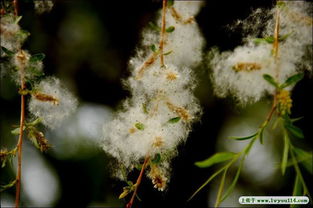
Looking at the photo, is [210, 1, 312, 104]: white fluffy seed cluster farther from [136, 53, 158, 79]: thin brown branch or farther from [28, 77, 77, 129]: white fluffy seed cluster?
[28, 77, 77, 129]: white fluffy seed cluster

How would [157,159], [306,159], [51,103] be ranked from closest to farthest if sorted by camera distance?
[306,159] → [157,159] → [51,103]

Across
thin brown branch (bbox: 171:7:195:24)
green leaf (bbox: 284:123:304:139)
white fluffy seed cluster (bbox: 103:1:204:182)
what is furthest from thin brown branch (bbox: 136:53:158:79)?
green leaf (bbox: 284:123:304:139)

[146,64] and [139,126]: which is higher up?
[146,64]

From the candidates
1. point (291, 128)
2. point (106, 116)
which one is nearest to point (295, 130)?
point (291, 128)

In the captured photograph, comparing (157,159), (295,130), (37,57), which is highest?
(37,57)

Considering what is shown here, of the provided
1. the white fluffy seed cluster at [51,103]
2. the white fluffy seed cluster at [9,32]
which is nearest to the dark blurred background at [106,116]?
the white fluffy seed cluster at [51,103]

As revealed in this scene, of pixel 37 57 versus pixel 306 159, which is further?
pixel 37 57

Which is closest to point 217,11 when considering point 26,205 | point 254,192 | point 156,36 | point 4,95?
point 156,36

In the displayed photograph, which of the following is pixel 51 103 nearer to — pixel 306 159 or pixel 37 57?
pixel 37 57
